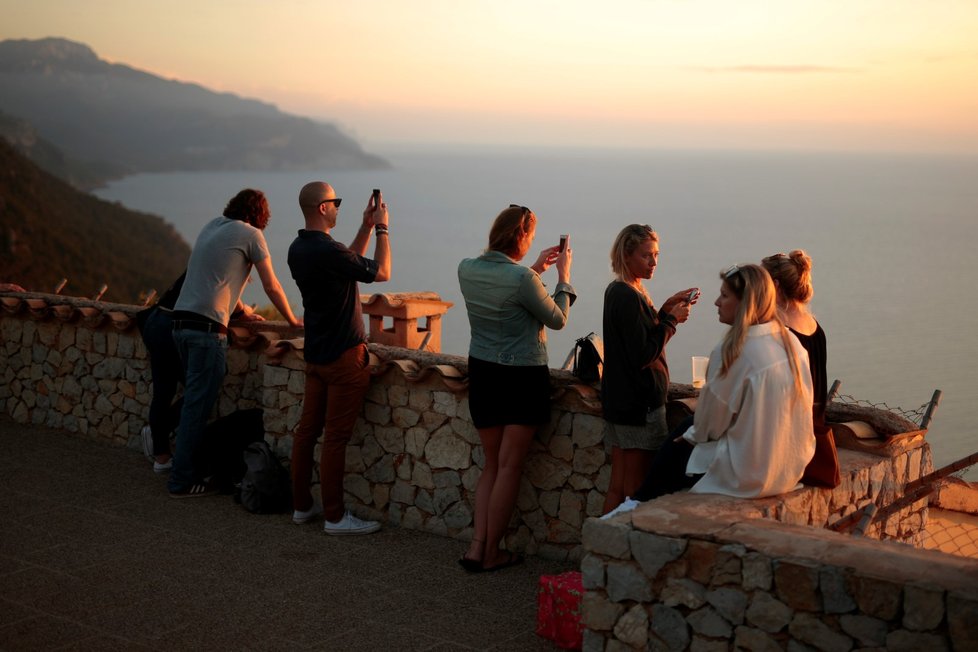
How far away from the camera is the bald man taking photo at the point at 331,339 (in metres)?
5.79

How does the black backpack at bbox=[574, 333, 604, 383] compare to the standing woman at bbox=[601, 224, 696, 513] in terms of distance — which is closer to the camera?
the standing woman at bbox=[601, 224, 696, 513]

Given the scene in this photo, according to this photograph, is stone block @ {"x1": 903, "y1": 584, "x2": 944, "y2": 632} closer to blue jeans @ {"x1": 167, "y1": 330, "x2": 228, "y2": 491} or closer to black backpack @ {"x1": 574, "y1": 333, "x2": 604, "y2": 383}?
black backpack @ {"x1": 574, "y1": 333, "x2": 604, "y2": 383}

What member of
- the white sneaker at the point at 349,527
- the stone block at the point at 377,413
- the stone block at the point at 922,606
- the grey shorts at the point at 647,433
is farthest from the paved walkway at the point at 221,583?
the stone block at the point at 922,606

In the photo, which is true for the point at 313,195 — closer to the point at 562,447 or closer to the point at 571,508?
the point at 562,447

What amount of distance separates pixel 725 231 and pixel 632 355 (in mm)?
60205

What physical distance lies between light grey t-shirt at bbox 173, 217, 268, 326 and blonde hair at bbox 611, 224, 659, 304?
2578 millimetres

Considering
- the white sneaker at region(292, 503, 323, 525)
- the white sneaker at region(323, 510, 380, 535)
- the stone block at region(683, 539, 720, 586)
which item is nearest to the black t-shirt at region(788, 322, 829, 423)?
the stone block at region(683, 539, 720, 586)

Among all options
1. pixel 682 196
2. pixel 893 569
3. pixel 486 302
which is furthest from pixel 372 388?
pixel 682 196

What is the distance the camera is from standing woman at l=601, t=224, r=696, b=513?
4898 millimetres

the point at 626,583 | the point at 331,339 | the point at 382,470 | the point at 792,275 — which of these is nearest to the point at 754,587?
the point at 626,583

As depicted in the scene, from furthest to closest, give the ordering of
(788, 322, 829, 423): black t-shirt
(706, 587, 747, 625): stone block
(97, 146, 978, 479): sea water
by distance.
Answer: (97, 146, 978, 479): sea water
(788, 322, 829, 423): black t-shirt
(706, 587, 747, 625): stone block

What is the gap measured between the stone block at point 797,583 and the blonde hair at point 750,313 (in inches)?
36.9

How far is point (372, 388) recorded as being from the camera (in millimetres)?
6336

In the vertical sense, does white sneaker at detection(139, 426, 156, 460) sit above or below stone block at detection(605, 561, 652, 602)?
below
